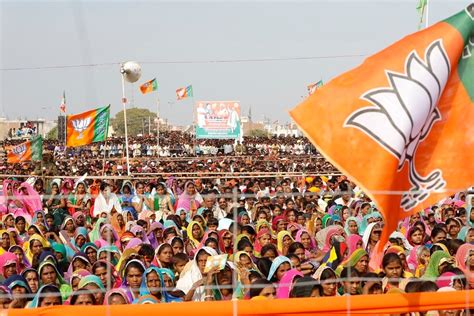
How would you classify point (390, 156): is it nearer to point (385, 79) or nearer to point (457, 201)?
point (385, 79)

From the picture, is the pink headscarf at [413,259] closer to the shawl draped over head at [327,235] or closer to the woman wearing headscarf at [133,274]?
the shawl draped over head at [327,235]

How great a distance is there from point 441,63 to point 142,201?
626 centimetres

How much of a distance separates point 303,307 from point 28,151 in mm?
10560

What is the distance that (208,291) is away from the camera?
554 cm

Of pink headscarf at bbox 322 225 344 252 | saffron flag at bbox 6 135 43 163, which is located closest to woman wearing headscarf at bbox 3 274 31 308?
pink headscarf at bbox 322 225 344 252

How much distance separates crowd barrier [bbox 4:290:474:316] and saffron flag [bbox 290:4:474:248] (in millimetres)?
759

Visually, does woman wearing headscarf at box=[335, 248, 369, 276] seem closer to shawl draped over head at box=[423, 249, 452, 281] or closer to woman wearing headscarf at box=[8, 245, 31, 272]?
shawl draped over head at box=[423, 249, 452, 281]

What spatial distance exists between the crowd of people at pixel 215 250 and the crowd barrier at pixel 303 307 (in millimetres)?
305

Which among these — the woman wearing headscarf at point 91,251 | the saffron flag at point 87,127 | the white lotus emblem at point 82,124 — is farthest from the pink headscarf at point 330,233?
the white lotus emblem at point 82,124

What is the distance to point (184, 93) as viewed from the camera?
44.2 m

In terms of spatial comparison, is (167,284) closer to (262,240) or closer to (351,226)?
(262,240)

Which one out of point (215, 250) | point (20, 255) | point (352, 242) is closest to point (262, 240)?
point (215, 250)

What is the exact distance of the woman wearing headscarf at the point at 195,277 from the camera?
550cm

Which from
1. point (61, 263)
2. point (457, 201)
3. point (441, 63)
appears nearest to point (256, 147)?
point (457, 201)
